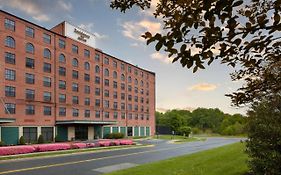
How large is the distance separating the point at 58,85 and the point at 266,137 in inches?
1798

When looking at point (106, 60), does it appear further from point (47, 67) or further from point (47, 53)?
point (47, 67)

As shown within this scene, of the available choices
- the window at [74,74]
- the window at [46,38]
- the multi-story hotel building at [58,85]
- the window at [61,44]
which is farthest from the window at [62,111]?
the window at [46,38]

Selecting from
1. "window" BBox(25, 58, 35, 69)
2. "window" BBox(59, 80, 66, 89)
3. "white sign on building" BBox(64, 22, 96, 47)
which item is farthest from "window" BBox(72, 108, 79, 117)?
"white sign on building" BBox(64, 22, 96, 47)

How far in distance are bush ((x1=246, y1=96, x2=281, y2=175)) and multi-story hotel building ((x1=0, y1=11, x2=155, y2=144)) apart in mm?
35239

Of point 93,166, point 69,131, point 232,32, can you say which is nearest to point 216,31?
point 232,32

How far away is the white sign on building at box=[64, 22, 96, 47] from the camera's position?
2193 inches

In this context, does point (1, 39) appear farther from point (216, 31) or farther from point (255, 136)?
point (216, 31)

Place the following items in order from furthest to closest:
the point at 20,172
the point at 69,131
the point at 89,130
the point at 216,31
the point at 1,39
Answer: the point at 89,130 < the point at 69,131 < the point at 1,39 < the point at 20,172 < the point at 216,31

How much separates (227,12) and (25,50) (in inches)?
1886

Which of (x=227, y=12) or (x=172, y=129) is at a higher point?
(x=227, y=12)

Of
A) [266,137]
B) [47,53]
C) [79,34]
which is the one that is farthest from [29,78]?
[266,137]

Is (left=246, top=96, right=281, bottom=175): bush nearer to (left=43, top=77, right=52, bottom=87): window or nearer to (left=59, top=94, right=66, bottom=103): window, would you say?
(left=43, top=77, right=52, bottom=87): window

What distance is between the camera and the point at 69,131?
178 feet

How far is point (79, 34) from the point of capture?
5853cm
